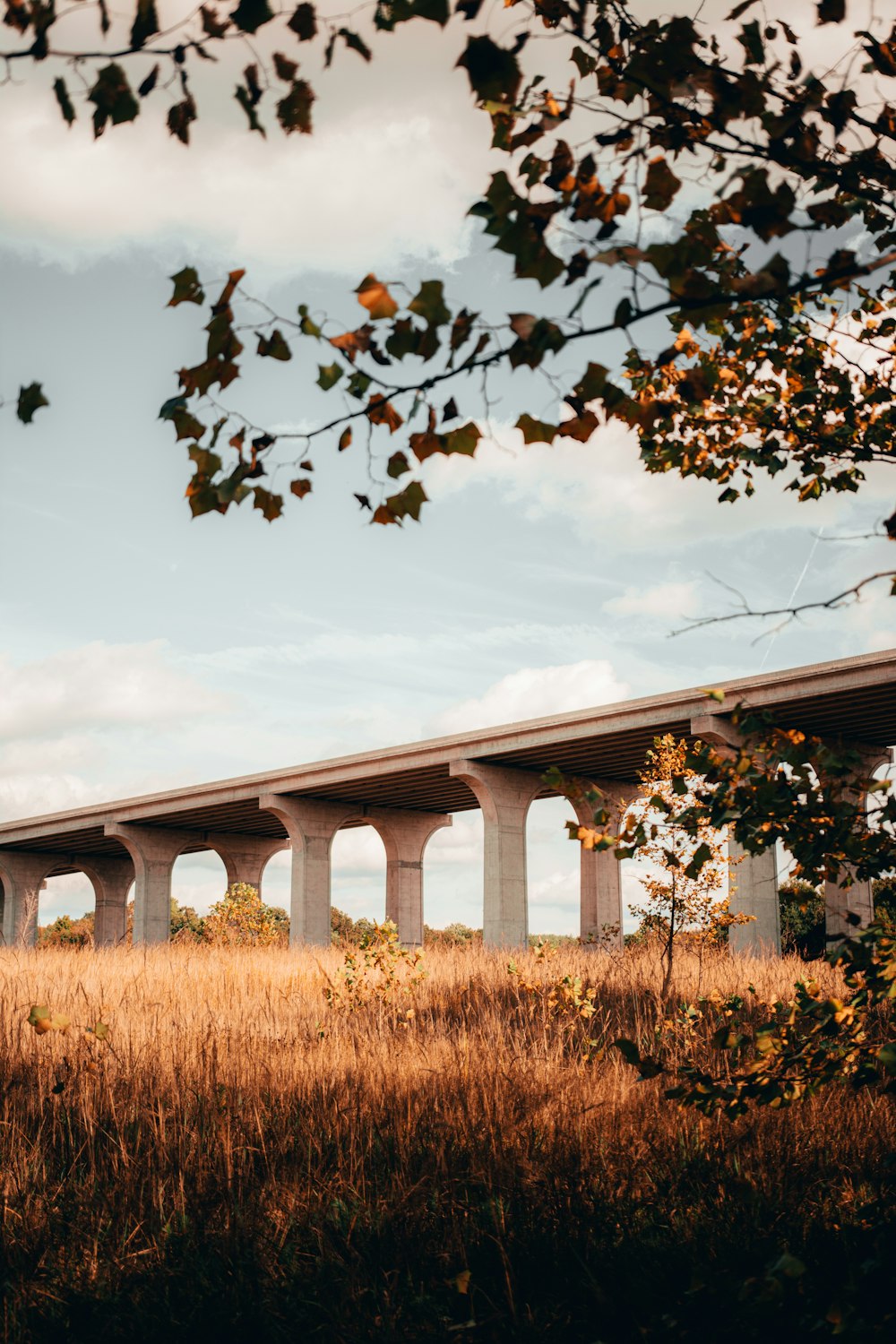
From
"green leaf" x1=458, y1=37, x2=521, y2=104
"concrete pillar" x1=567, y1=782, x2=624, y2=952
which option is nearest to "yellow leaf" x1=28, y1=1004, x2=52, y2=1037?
"green leaf" x1=458, y1=37, x2=521, y2=104

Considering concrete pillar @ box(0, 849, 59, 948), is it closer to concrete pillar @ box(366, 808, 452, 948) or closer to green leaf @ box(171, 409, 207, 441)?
concrete pillar @ box(366, 808, 452, 948)

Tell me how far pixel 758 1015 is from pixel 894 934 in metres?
7.30

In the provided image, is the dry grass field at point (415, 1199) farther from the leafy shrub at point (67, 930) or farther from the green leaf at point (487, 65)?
the leafy shrub at point (67, 930)

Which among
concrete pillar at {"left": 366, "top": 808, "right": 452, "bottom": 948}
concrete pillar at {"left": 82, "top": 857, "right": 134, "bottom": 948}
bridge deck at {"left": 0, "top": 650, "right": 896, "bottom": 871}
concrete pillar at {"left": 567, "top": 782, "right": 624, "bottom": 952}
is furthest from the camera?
concrete pillar at {"left": 82, "top": 857, "right": 134, "bottom": 948}

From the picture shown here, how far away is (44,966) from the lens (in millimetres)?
13289

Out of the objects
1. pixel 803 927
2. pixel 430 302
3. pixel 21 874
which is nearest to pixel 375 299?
pixel 430 302

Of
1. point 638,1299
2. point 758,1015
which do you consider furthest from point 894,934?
point 758,1015

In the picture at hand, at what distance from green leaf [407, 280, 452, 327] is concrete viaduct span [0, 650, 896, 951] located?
17.4 meters

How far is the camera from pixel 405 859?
1478 inches

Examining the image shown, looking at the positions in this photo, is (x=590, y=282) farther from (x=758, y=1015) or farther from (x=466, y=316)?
(x=758, y=1015)

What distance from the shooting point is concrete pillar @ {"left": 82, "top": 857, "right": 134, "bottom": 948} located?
48219mm

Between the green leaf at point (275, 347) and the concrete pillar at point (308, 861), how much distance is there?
3136 cm

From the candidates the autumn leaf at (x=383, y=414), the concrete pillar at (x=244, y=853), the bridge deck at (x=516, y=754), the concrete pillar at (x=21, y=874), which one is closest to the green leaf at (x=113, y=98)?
the autumn leaf at (x=383, y=414)

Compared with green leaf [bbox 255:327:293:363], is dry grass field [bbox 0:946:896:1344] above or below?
below
